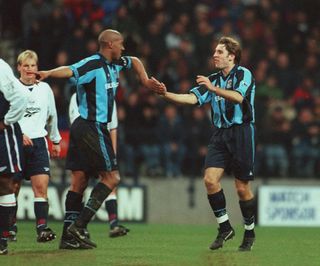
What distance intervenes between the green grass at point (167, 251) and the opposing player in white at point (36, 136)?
18.8 inches

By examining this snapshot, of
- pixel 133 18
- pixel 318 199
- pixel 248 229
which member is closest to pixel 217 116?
pixel 248 229

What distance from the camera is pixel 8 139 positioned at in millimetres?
9594

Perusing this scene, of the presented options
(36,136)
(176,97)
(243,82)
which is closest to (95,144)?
(176,97)

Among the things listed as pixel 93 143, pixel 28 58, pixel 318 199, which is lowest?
pixel 318 199

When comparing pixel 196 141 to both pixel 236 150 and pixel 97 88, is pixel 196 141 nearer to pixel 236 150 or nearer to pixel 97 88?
pixel 236 150

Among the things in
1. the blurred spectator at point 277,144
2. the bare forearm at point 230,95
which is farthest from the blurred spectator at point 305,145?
the bare forearm at point 230,95

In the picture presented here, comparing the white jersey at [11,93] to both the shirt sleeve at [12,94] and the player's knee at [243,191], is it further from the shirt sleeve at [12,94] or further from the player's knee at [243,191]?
the player's knee at [243,191]

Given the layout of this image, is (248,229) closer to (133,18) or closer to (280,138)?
(280,138)

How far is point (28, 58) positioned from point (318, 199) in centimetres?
759

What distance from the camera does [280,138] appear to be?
59.0ft

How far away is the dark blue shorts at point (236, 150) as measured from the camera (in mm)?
10562

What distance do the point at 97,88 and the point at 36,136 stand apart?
152 cm

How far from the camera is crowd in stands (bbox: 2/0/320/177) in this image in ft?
58.5

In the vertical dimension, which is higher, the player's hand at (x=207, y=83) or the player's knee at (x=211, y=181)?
the player's hand at (x=207, y=83)
